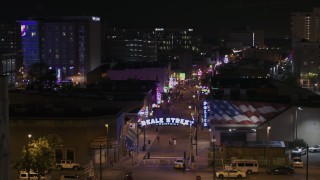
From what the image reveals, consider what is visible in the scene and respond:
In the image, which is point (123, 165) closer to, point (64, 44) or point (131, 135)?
point (131, 135)

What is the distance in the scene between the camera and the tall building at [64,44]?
81875 millimetres

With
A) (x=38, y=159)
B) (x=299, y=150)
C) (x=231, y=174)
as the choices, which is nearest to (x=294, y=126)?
(x=299, y=150)

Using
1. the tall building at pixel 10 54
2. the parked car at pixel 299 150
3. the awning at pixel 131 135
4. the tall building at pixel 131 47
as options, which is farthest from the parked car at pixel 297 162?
the tall building at pixel 131 47

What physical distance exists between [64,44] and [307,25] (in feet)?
304

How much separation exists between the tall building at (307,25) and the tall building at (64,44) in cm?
8713

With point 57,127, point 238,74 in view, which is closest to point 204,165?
point 57,127

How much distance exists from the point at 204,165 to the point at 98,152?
158 inches

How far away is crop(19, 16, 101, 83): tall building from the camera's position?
81.9 meters

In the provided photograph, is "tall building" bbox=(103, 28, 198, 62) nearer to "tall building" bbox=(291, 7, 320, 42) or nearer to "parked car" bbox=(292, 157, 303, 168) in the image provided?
"tall building" bbox=(291, 7, 320, 42)

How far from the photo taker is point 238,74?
68000 mm

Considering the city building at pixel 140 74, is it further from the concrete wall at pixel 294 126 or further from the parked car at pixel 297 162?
the parked car at pixel 297 162

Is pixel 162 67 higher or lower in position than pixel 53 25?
lower

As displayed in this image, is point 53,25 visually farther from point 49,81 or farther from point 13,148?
point 13,148

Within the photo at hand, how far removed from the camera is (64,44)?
82188 millimetres
